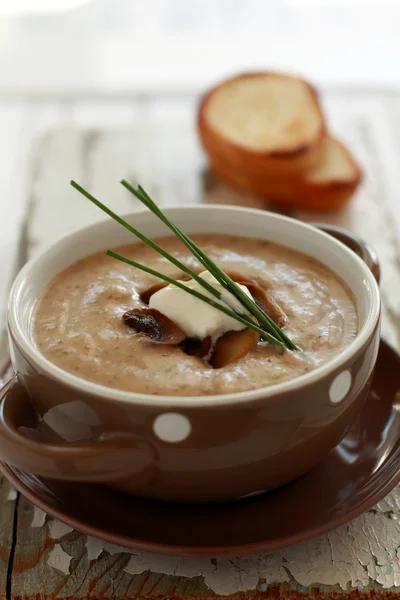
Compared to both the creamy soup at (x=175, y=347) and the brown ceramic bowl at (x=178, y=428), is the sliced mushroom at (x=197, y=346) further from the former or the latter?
the brown ceramic bowl at (x=178, y=428)

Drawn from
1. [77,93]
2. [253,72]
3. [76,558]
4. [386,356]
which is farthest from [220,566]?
[77,93]

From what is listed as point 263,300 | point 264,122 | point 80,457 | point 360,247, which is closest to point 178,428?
point 80,457

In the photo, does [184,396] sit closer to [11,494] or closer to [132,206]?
[11,494]

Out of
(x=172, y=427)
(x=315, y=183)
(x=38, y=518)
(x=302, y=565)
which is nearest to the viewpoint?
(x=172, y=427)

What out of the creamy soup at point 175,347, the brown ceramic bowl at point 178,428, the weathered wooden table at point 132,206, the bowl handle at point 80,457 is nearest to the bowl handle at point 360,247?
→ the creamy soup at point 175,347

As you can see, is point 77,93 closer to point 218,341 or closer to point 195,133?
point 195,133

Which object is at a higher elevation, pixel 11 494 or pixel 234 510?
pixel 234 510
